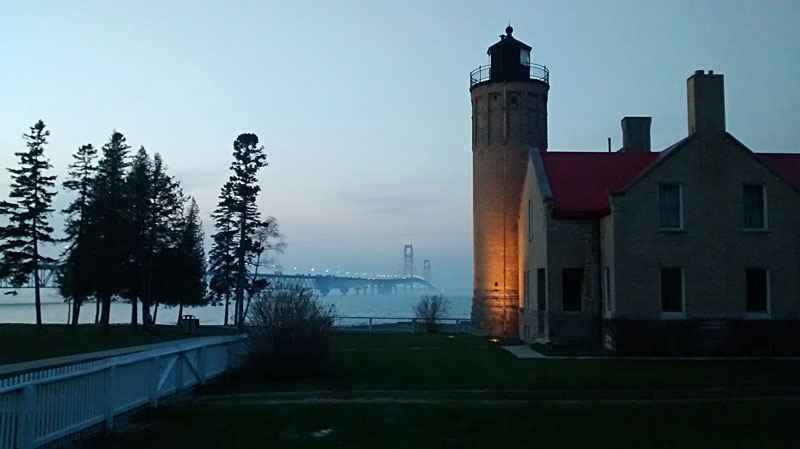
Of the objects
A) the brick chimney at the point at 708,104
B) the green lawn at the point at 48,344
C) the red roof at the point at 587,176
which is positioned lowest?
the green lawn at the point at 48,344

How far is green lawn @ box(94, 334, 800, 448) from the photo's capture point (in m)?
11.1

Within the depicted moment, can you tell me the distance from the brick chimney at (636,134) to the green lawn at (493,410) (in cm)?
1667

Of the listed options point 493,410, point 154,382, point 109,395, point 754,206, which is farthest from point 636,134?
point 109,395

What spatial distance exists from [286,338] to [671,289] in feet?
47.5

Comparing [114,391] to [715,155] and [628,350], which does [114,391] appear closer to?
[628,350]

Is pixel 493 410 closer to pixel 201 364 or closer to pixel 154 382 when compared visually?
pixel 154 382

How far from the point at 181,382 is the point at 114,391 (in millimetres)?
4037

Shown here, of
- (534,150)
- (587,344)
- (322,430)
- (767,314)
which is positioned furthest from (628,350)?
(322,430)

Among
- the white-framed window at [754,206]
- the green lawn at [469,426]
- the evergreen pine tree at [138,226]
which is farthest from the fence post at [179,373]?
the evergreen pine tree at [138,226]

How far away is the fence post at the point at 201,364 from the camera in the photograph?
57.9 ft

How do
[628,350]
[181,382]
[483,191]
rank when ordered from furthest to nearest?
[483,191], [628,350], [181,382]

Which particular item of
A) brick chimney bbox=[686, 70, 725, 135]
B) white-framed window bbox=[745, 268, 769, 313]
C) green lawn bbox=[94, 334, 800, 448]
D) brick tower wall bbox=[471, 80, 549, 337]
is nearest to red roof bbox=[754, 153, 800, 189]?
brick chimney bbox=[686, 70, 725, 135]

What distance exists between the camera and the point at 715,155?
25703mm

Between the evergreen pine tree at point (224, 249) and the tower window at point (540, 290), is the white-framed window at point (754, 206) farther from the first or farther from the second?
the evergreen pine tree at point (224, 249)
